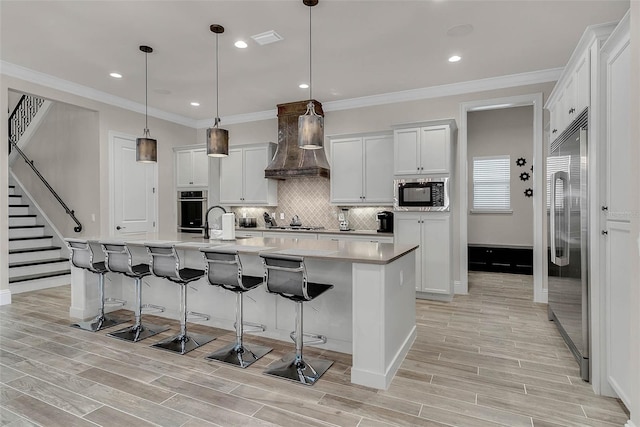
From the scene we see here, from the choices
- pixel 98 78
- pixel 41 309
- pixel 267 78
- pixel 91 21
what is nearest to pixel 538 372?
pixel 267 78

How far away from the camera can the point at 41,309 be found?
441cm

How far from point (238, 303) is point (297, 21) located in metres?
2.72

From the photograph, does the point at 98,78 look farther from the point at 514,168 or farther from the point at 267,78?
the point at 514,168

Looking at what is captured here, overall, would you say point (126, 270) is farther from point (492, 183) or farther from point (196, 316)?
point (492, 183)

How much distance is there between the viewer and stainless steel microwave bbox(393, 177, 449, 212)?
480 centimetres

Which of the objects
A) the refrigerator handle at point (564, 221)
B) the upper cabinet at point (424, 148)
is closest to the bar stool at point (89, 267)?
the upper cabinet at point (424, 148)

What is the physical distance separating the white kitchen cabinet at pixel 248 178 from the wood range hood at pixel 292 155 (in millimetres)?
307

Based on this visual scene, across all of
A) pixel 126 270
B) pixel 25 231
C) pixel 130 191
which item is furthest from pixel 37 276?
pixel 126 270

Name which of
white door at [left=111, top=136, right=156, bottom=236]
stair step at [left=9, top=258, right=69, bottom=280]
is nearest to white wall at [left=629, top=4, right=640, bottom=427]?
white door at [left=111, top=136, right=156, bottom=236]

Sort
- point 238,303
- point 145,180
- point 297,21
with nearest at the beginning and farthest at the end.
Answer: point 238,303, point 297,21, point 145,180

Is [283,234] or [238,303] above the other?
[283,234]

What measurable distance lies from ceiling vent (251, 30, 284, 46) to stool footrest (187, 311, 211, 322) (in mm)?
3008

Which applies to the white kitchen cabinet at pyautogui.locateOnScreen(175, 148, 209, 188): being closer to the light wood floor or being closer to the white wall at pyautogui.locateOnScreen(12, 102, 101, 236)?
the white wall at pyautogui.locateOnScreen(12, 102, 101, 236)

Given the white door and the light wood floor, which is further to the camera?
the white door
